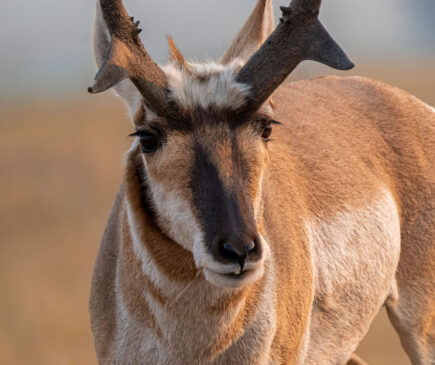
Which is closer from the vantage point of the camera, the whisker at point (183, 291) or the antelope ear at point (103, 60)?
the whisker at point (183, 291)

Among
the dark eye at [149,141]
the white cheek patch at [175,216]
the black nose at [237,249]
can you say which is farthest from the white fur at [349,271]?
the black nose at [237,249]

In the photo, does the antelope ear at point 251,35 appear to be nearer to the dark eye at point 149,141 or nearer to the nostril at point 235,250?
the dark eye at point 149,141

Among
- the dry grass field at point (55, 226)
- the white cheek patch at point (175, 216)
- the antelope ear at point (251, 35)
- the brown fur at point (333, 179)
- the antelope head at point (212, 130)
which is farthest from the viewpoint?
the dry grass field at point (55, 226)

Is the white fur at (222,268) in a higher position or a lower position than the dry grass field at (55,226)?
higher

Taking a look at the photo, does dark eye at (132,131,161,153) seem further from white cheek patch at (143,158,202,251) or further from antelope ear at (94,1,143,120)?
antelope ear at (94,1,143,120)

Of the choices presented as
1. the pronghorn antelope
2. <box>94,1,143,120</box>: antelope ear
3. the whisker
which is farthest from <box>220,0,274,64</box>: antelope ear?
the whisker

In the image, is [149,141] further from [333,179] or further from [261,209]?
[333,179]

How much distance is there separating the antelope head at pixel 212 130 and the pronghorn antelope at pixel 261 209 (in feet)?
0.03

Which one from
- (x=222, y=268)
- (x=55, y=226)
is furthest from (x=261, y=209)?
(x=55, y=226)

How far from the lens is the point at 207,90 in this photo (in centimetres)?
670

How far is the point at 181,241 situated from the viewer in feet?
21.7

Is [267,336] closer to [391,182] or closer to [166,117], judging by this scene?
[166,117]

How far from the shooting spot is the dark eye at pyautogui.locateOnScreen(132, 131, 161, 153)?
6.64 metres

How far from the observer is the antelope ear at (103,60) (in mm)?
7277
